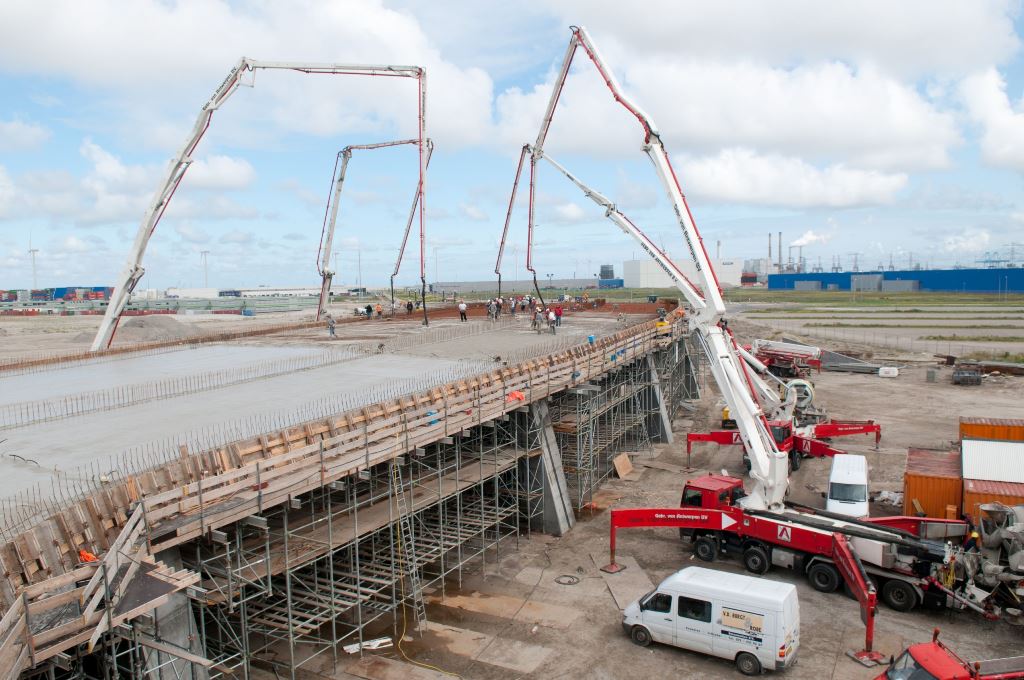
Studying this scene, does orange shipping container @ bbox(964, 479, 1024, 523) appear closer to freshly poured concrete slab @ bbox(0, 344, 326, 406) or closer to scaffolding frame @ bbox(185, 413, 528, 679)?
scaffolding frame @ bbox(185, 413, 528, 679)

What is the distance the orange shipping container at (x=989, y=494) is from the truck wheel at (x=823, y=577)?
4.81 m

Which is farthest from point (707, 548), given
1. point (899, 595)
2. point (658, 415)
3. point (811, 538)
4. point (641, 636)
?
point (658, 415)

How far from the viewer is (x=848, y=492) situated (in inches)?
944

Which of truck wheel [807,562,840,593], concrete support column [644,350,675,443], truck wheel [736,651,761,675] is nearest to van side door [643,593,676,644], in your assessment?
truck wheel [736,651,761,675]

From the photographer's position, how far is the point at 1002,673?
1242 cm

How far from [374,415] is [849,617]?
13.3 metres

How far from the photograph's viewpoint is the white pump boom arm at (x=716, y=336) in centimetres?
2206

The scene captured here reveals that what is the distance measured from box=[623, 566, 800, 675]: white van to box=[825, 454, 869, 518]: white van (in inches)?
331

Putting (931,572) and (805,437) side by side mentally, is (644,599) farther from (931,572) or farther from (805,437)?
(805,437)

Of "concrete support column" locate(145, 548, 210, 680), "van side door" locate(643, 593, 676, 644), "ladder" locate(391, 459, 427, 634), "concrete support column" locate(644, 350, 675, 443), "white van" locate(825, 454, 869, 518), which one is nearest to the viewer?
"concrete support column" locate(145, 548, 210, 680)

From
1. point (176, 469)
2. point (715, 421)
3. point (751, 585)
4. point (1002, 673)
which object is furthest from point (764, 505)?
point (715, 421)

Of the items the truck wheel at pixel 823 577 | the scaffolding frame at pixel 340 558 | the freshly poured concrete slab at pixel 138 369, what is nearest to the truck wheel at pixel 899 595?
the truck wheel at pixel 823 577

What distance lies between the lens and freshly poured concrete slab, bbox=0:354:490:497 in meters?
16.0

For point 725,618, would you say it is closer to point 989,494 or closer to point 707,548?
point 707,548
